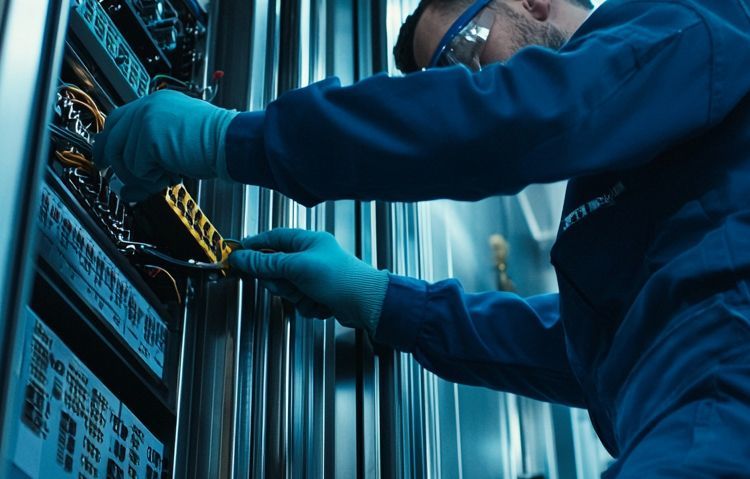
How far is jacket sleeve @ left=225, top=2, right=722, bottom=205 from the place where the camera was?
4.77 ft

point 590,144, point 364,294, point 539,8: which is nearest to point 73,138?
point 364,294

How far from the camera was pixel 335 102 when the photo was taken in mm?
1524

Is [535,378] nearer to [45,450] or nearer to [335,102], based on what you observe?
[335,102]

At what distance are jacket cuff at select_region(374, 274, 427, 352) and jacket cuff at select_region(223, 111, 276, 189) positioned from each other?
383 millimetres

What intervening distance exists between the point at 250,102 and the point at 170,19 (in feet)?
0.63

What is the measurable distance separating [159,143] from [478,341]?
0.65 metres

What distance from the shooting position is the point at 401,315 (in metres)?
1.86

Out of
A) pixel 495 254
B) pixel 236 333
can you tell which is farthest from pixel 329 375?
pixel 495 254

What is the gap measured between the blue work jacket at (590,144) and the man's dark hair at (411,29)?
0.46 m

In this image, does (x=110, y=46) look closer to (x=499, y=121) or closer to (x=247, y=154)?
(x=247, y=154)

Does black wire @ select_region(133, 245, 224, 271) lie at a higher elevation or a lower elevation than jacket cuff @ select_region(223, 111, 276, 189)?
lower

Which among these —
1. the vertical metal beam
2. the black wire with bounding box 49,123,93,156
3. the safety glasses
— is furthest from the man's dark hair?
the vertical metal beam

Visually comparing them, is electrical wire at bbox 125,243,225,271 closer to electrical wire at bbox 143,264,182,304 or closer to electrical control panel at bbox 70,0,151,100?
electrical wire at bbox 143,264,182,304

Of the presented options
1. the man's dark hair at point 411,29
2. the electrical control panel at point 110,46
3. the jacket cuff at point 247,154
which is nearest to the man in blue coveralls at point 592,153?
the jacket cuff at point 247,154
